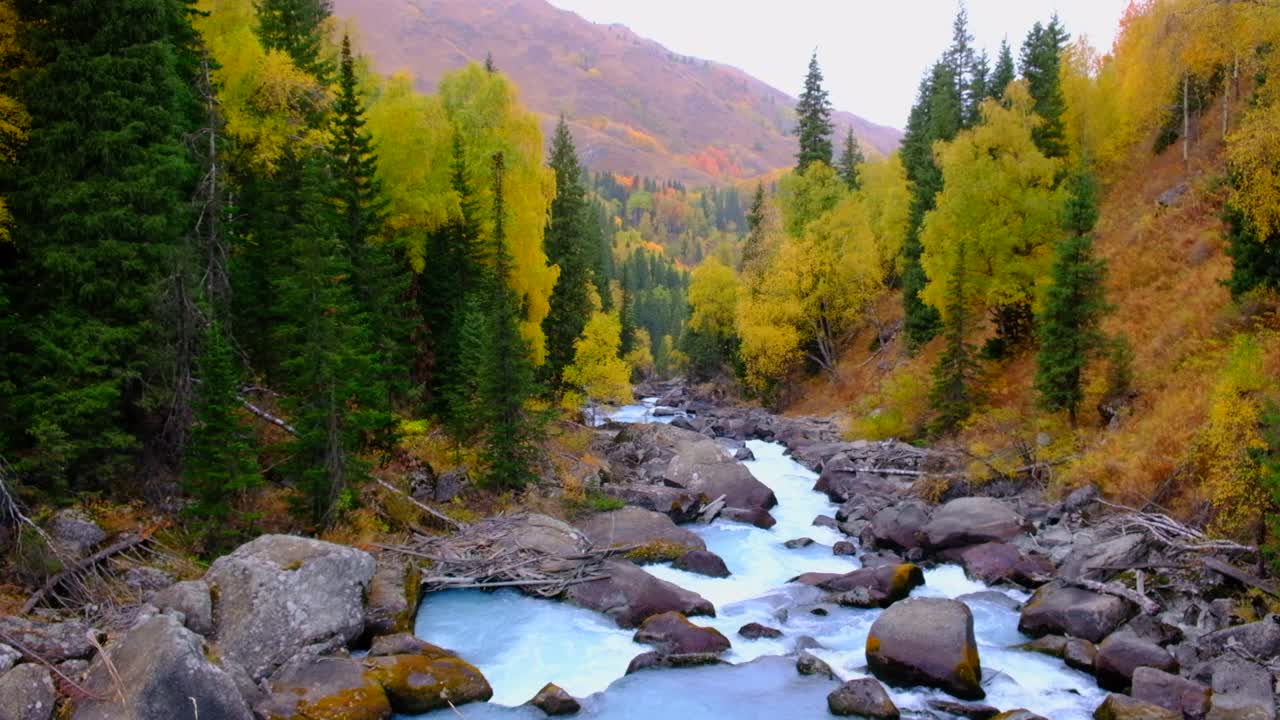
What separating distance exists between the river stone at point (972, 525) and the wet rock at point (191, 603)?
15937 mm

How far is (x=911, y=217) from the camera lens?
1838 inches

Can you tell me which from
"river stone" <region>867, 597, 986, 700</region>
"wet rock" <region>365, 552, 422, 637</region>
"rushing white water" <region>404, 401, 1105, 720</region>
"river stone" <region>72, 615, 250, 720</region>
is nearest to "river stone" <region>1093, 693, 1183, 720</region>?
"rushing white water" <region>404, 401, 1105, 720</region>

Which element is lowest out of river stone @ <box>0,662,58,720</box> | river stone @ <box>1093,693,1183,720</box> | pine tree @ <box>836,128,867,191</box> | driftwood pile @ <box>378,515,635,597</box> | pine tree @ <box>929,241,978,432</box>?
driftwood pile @ <box>378,515,635,597</box>

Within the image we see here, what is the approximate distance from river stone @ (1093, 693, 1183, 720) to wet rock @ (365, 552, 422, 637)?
1158 cm

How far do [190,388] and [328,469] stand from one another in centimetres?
315

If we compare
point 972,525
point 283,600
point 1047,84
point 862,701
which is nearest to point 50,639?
point 283,600

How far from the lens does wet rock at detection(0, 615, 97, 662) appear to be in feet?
36.4

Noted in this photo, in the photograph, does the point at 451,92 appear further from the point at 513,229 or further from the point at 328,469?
the point at 328,469

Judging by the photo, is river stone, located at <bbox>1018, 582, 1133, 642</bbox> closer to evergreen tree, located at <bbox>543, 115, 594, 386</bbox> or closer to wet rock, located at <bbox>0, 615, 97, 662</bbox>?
wet rock, located at <bbox>0, 615, 97, 662</bbox>

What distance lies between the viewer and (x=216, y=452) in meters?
15.2

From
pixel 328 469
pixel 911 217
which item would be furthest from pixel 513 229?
pixel 911 217

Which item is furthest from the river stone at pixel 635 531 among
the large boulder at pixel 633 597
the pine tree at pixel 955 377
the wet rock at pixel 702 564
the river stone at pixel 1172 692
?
the pine tree at pixel 955 377

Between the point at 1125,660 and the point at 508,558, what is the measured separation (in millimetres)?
12281

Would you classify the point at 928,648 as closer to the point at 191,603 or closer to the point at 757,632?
the point at 757,632
